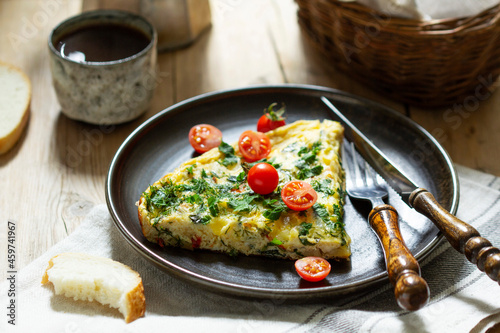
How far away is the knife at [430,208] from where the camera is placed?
2.53 metres

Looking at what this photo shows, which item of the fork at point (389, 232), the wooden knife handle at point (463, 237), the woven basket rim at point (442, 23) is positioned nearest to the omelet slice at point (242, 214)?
the fork at point (389, 232)

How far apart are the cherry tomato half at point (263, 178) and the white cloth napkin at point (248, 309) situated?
65 centimetres

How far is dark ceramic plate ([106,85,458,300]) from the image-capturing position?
2863 mm

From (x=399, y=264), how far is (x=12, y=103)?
134 inches

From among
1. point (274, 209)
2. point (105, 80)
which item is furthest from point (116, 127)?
point (274, 209)

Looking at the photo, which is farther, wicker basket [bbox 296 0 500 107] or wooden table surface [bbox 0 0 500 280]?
wicker basket [bbox 296 0 500 107]

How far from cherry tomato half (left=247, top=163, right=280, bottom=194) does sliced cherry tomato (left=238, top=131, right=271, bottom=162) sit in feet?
1.20

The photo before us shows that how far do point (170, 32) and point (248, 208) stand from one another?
2.74 meters

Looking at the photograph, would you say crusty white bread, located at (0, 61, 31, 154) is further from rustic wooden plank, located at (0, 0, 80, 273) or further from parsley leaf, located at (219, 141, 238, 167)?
parsley leaf, located at (219, 141, 238, 167)

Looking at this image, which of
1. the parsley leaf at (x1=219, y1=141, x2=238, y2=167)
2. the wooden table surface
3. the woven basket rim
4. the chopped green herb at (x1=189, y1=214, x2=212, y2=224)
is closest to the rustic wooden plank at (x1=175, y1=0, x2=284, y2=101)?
the wooden table surface

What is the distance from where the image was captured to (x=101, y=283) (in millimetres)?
2850

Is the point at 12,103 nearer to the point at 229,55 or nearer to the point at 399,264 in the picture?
the point at 229,55

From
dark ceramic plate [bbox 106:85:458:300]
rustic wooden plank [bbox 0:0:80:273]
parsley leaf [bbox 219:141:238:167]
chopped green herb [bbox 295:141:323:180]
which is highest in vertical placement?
chopped green herb [bbox 295:141:323:180]

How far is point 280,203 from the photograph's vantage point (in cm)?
306
